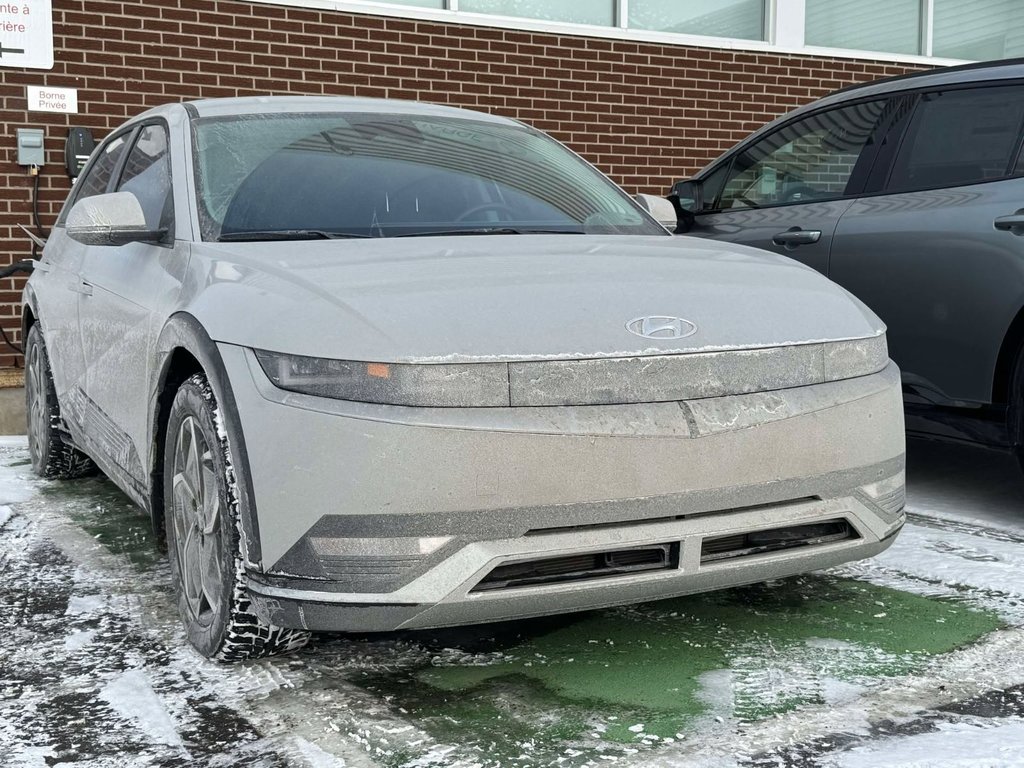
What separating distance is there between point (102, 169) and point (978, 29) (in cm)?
874

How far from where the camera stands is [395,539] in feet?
8.45

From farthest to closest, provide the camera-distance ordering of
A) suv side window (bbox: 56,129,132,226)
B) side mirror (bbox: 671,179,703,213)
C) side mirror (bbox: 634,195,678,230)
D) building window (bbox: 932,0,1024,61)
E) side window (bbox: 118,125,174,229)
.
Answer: building window (bbox: 932,0,1024,61)
side mirror (bbox: 671,179,703,213)
suv side window (bbox: 56,129,132,226)
side mirror (bbox: 634,195,678,230)
side window (bbox: 118,125,174,229)

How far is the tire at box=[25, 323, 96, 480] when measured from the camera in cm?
522

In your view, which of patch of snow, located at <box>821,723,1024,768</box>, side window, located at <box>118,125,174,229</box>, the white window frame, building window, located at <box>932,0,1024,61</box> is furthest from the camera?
building window, located at <box>932,0,1024,61</box>

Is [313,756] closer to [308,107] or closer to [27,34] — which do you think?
[308,107]

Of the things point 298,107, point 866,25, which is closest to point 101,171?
point 298,107

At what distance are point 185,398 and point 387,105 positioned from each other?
1684 mm

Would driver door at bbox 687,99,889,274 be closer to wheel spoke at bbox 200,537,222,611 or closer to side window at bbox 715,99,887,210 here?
side window at bbox 715,99,887,210

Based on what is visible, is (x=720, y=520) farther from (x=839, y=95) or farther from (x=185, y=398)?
(x=839, y=95)

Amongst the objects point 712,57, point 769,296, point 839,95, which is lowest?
point 769,296

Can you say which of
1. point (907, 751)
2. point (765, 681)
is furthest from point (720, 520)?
point (907, 751)

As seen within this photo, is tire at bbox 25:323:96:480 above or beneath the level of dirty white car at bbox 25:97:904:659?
beneath

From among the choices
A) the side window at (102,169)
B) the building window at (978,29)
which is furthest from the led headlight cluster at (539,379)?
the building window at (978,29)

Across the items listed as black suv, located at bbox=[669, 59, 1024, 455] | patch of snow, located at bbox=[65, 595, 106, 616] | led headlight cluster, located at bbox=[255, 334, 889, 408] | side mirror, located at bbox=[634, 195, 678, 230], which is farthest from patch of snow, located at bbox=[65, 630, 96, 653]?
black suv, located at bbox=[669, 59, 1024, 455]
